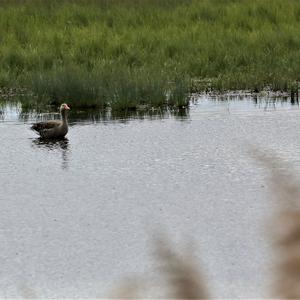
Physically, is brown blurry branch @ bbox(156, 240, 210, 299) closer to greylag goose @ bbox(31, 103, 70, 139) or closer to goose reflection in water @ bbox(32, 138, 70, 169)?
goose reflection in water @ bbox(32, 138, 70, 169)

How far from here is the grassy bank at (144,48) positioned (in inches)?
763

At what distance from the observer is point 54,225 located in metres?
10.1

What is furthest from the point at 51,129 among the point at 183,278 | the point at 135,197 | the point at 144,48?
the point at 183,278

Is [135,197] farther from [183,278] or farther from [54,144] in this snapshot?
[183,278]

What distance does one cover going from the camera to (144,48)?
24.0 metres

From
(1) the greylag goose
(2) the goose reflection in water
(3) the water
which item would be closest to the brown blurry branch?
(3) the water

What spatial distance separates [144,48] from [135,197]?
1298 cm

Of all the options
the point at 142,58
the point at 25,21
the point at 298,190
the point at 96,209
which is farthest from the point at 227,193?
the point at 25,21

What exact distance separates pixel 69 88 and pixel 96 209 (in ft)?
28.9

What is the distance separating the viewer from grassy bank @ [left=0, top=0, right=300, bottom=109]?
19.4 m

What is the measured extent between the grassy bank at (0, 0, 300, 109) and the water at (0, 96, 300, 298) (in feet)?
3.17

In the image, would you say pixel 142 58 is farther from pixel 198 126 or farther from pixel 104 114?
pixel 198 126

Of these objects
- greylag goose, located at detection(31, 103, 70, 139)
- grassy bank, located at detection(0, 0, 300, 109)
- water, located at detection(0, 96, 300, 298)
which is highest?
grassy bank, located at detection(0, 0, 300, 109)

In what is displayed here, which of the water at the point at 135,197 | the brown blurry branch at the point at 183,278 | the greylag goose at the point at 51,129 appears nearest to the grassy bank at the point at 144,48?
the water at the point at 135,197
